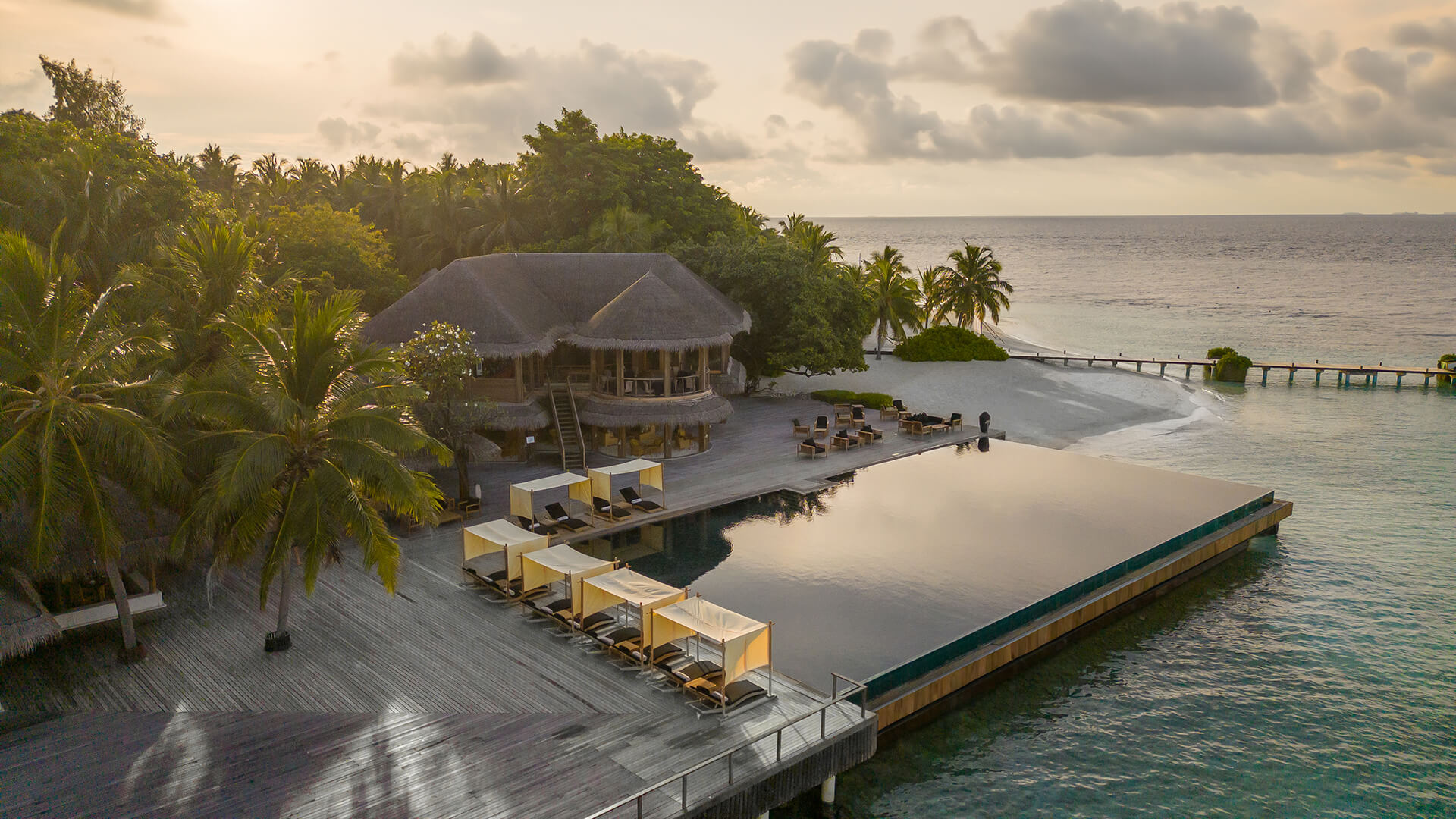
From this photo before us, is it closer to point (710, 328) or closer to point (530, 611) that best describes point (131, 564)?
point (530, 611)

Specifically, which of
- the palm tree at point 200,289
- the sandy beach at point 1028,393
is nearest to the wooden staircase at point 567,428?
the palm tree at point 200,289

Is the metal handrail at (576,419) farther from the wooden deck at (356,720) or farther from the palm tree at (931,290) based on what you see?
the palm tree at (931,290)

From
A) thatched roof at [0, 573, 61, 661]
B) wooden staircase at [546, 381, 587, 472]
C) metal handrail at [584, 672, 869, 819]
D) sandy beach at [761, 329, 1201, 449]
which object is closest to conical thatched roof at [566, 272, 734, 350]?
wooden staircase at [546, 381, 587, 472]

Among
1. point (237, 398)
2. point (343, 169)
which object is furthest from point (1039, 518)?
point (343, 169)

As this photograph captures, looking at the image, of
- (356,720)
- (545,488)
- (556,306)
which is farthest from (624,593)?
(556,306)

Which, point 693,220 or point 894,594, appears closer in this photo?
point 894,594

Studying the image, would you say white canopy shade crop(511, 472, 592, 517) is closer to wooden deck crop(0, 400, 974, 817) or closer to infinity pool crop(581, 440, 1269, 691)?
infinity pool crop(581, 440, 1269, 691)
